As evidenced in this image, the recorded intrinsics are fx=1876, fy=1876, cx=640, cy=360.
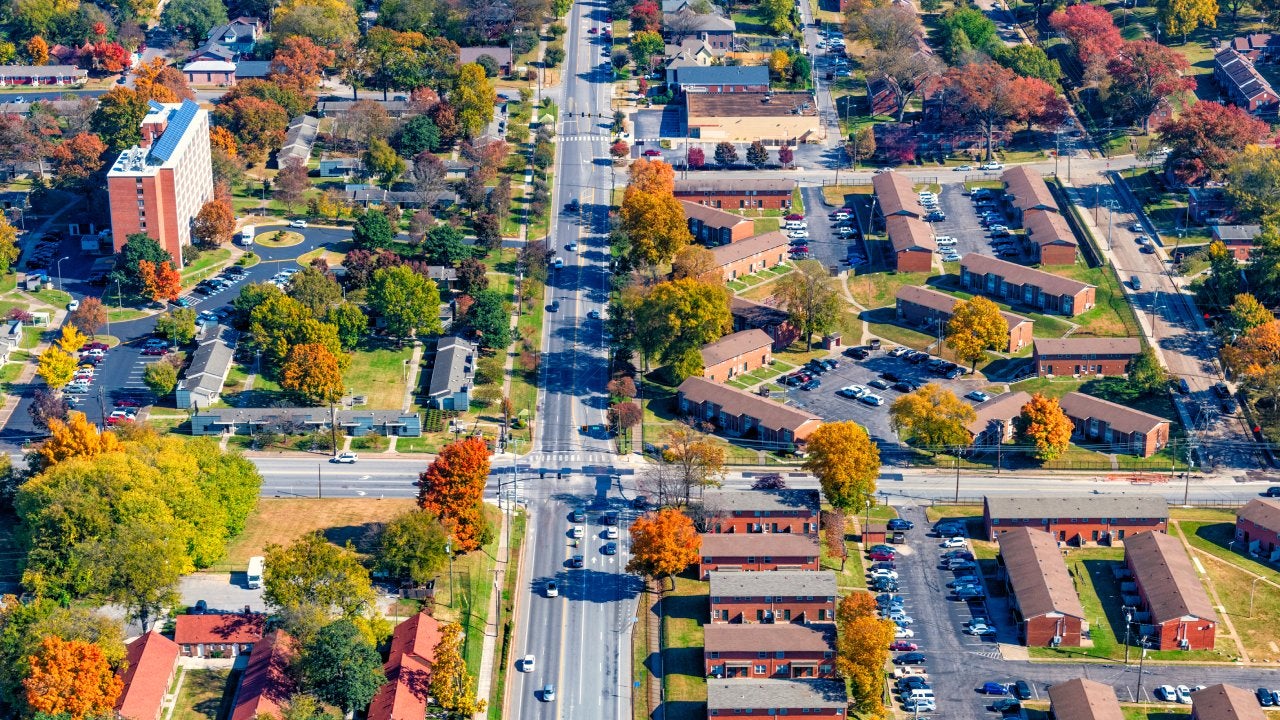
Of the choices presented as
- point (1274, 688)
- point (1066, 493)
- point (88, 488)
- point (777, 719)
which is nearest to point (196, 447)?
point (88, 488)

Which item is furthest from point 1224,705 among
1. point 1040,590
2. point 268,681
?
point 268,681

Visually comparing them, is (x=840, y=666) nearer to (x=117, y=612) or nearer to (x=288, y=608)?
(x=288, y=608)

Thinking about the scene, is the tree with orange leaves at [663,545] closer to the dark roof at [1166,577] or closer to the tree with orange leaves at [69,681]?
the dark roof at [1166,577]

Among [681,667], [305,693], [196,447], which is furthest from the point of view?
[196,447]

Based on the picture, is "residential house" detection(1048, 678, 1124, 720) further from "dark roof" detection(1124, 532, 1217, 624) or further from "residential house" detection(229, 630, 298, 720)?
"residential house" detection(229, 630, 298, 720)

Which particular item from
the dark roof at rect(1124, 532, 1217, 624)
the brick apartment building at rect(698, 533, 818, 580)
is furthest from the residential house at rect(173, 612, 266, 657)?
the dark roof at rect(1124, 532, 1217, 624)

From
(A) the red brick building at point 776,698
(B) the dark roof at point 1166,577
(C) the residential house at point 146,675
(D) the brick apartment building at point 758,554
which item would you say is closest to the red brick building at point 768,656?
(A) the red brick building at point 776,698

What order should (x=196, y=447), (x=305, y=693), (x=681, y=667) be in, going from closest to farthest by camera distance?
(x=305, y=693), (x=681, y=667), (x=196, y=447)
